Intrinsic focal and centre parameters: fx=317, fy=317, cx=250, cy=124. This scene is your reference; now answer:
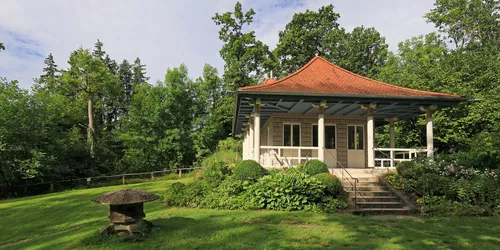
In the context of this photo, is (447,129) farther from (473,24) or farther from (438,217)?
(473,24)

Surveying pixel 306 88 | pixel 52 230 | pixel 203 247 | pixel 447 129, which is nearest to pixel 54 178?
pixel 52 230

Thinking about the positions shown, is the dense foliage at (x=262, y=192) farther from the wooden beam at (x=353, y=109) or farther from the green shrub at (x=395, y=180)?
the wooden beam at (x=353, y=109)

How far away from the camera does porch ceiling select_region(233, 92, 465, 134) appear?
12633mm

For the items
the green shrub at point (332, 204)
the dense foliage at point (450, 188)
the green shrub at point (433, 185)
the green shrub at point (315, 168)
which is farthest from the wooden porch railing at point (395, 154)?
the green shrub at point (332, 204)

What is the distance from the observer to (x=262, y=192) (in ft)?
32.9

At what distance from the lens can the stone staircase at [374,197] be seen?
9.48 metres

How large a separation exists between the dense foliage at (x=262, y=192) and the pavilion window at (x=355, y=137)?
6.55 metres

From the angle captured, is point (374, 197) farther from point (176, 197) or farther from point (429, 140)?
point (176, 197)

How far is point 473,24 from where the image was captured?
30141 millimetres

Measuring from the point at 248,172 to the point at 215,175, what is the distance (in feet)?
4.52

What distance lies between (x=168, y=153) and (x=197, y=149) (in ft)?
10.4

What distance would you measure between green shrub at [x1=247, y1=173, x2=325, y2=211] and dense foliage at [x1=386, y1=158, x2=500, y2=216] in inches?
128

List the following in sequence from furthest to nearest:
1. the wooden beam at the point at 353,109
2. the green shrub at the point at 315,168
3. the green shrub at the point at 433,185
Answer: the wooden beam at the point at 353,109 → the green shrub at the point at 315,168 → the green shrub at the point at 433,185

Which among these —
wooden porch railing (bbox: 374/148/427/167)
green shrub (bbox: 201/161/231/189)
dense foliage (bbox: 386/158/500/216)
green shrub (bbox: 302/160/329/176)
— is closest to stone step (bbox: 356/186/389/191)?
dense foliage (bbox: 386/158/500/216)
